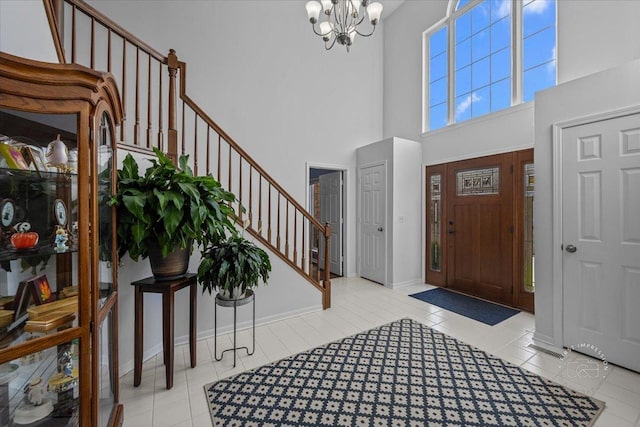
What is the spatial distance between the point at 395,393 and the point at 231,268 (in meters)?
1.53

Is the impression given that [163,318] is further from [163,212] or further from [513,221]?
[513,221]

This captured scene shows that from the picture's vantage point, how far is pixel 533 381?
6.87ft

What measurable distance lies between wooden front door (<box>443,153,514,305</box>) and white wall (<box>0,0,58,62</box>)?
184 inches

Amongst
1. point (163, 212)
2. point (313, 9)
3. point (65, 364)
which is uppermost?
point (313, 9)

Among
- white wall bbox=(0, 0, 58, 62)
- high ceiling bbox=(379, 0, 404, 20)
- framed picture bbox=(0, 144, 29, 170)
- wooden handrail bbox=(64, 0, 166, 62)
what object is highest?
high ceiling bbox=(379, 0, 404, 20)

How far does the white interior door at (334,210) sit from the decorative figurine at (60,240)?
444cm

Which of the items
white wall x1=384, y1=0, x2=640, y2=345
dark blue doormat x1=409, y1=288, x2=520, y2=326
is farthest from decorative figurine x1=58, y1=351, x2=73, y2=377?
dark blue doormat x1=409, y1=288, x2=520, y2=326

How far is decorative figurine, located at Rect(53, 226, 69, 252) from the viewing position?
1.14 meters

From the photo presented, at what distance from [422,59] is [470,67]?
3.02 feet

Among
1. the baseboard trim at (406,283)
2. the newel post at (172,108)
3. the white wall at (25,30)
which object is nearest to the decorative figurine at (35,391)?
the white wall at (25,30)

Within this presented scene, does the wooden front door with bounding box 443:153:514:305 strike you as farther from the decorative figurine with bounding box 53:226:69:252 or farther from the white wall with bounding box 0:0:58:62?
the white wall with bounding box 0:0:58:62

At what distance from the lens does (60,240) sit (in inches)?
45.3

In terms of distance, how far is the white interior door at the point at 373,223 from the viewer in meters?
4.74

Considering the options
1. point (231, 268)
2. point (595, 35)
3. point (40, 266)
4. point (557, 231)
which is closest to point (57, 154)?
point (40, 266)
